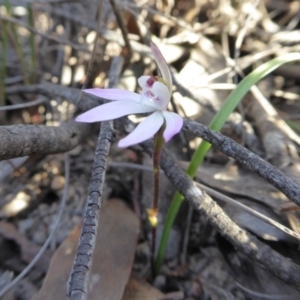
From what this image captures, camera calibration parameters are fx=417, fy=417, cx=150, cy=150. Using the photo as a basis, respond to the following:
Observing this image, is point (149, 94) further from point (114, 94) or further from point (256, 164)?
point (256, 164)

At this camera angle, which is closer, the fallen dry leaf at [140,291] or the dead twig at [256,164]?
the dead twig at [256,164]

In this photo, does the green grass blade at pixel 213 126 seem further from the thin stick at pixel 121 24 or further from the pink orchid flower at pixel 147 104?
the thin stick at pixel 121 24

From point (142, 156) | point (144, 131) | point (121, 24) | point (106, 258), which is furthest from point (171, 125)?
point (121, 24)

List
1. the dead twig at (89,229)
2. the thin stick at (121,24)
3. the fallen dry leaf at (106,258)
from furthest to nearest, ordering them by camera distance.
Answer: the thin stick at (121,24) → the fallen dry leaf at (106,258) → the dead twig at (89,229)

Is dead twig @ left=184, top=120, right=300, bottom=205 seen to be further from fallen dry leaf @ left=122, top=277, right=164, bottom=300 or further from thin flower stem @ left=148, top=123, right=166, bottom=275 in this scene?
fallen dry leaf @ left=122, top=277, right=164, bottom=300

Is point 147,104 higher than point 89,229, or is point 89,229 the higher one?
point 147,104

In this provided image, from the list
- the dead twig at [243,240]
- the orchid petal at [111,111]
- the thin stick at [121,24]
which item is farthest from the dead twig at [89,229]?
the thin stick at [121,24]
